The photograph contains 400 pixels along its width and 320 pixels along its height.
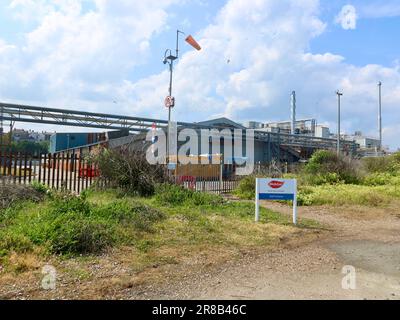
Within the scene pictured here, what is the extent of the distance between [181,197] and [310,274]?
7123mm

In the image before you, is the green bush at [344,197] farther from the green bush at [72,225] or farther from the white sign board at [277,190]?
the green bush at [72,225]

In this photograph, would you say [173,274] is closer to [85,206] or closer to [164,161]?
[85,206]

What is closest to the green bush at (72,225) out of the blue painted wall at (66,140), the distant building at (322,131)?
the blue painted wall at (66,140)

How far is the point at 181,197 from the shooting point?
1252cm

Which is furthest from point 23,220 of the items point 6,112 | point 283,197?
point 6,112

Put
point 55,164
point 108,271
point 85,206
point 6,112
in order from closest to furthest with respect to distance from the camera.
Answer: point 108,271 < point 85,206 < point 55,164 < point 6,112

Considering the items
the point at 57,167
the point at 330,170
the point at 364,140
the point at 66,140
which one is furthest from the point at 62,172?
the point at 364,140

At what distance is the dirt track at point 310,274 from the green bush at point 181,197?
4.47m

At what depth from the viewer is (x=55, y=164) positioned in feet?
50.0

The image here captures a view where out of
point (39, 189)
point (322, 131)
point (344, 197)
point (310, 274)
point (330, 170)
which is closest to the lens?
point (310, 274)

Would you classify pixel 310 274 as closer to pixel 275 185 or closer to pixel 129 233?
pixel 129 233

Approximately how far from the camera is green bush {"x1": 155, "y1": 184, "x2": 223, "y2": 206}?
40.0 ft
